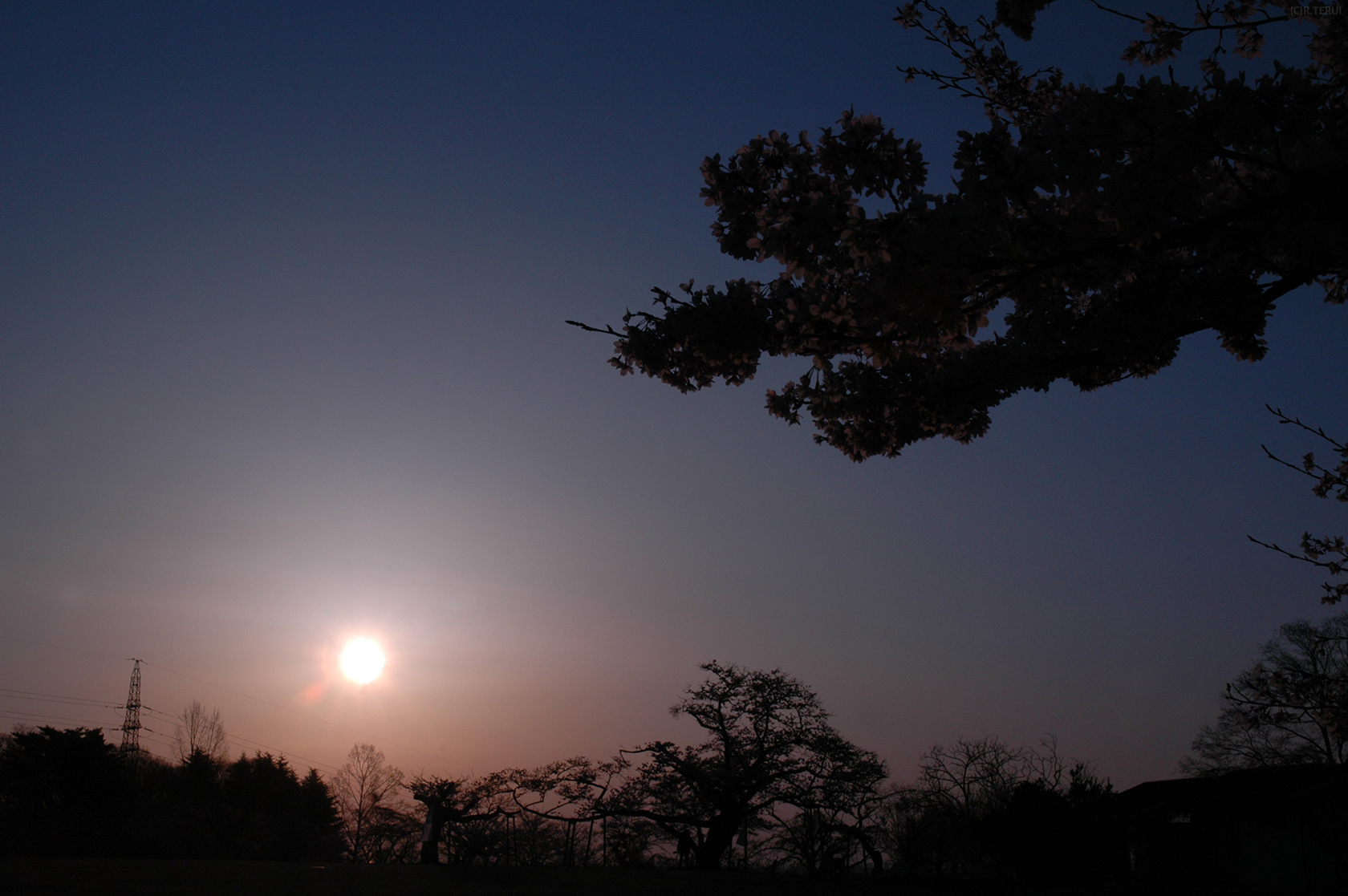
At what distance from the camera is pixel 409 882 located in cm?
1280

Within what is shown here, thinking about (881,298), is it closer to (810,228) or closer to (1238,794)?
(810,228)

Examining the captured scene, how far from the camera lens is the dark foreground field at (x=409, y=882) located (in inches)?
424

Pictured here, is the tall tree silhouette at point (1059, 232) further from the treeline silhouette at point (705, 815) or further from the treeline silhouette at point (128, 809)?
the treeline silhouette at point (128, 809)

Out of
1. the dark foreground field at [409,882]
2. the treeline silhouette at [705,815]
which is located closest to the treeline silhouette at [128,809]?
the treeline silhouette at [705,815]

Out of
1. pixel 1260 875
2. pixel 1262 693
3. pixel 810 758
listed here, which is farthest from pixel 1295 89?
pixel 1260 875

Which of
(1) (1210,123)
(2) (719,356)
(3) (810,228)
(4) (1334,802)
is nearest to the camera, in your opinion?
(1) (1210,123)

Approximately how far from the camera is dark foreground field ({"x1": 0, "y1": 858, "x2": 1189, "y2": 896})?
10.8 meters

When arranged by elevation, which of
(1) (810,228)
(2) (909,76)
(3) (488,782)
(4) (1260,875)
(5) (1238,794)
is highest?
(2) (909,76)

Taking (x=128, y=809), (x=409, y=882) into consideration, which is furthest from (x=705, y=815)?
(x=128, y=809)

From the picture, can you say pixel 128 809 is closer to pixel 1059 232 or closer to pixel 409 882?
pixel 409 882

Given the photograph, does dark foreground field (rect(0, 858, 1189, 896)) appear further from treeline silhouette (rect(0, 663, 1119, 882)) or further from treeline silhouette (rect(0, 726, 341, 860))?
treeline silhouette (rect(0, 726, 341, 860))

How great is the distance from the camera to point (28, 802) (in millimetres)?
31750

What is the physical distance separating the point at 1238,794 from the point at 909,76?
22569 millimetres

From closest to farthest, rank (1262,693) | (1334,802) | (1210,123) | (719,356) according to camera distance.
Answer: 1. (1210,123)
2. (719,356)
3. (1262,693)
4. (1334,802)
